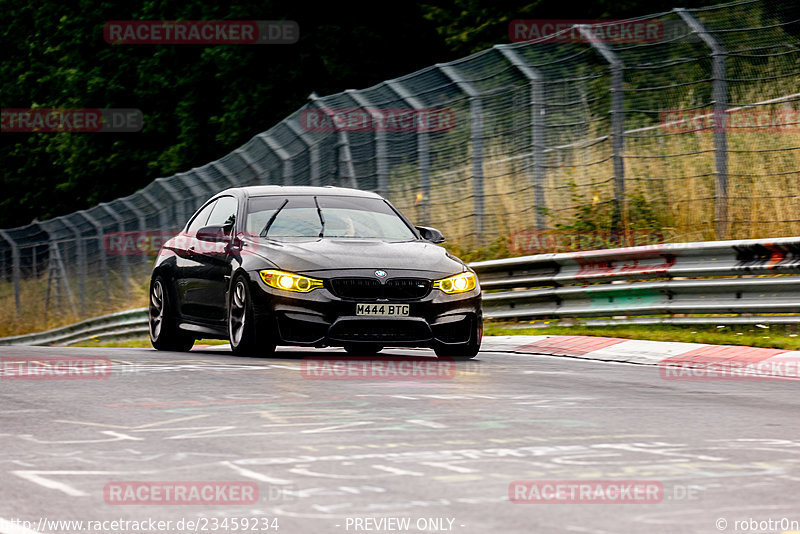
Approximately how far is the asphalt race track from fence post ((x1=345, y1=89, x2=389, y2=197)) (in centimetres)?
993

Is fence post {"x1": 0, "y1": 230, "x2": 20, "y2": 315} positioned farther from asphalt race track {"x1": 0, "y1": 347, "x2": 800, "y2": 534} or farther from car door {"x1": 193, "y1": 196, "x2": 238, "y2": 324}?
asphalt race track {"x1": 0, "y1": 347, "x2": 800, "y2": 534}

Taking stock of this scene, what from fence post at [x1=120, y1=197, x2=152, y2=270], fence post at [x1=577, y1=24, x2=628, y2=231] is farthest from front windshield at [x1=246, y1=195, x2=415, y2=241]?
fence post at [x1=120, y1=197, x2=152, y2=270]

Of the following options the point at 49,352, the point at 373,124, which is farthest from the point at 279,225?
the point at 373,124

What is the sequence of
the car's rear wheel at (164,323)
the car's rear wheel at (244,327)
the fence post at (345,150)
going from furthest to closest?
the fence post at (345,150)
the car's rear wheel at (164,323)
the car's rear wheel at (244,327)

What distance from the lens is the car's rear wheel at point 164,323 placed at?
47.2 feet

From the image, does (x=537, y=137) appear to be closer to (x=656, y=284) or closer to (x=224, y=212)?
(x=656, y=284)

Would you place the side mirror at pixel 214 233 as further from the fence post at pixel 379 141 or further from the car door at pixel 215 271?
the fence post at pixel 379 141

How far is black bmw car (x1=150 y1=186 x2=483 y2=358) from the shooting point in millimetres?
11742

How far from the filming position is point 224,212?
1384 cm

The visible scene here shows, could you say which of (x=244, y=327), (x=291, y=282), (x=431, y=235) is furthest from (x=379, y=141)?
(x=291, y=282)

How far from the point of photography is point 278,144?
912 inches

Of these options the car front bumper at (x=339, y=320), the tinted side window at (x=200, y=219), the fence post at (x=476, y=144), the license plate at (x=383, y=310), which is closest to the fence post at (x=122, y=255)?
the fence post at (x=476, y=144)

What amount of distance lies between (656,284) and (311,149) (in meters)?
9.01

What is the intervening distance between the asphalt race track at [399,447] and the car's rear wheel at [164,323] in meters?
3.36
